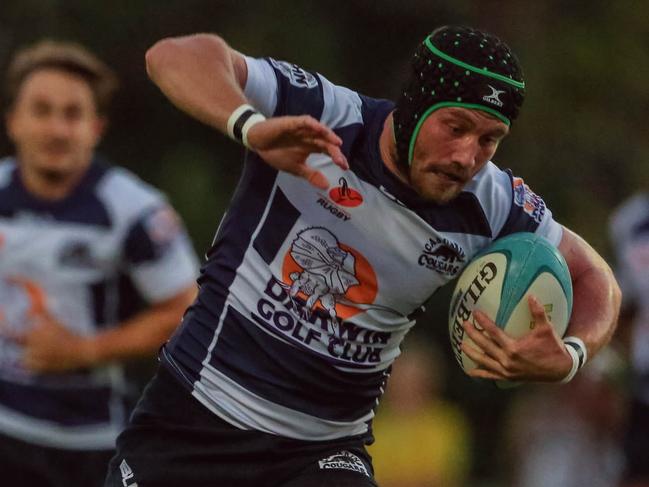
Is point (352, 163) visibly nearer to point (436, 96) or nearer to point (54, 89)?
point (436, 96)

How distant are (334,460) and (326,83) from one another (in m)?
1.27

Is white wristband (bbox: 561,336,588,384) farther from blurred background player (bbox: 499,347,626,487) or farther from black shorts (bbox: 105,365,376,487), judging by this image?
blurred background player (bbox: 499,347,626,487)

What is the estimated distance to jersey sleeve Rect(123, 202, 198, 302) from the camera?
7484 mm

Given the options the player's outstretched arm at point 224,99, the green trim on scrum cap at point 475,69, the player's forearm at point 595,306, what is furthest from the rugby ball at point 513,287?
the player's outstretched arm at point 224,99

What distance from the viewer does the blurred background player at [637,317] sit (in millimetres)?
9234

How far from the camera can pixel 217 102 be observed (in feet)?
16.9

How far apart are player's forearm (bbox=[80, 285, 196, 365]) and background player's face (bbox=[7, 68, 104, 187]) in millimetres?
731

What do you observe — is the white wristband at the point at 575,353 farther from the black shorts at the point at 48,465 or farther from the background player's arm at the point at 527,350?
the black shorts at the point at 48,465

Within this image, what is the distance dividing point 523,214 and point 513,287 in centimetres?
41

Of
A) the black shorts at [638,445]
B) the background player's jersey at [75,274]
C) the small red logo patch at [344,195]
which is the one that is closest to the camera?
the small red logo patch at [344,195]

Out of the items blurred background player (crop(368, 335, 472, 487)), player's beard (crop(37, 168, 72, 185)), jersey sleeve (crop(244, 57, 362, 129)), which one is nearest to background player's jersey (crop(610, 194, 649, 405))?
blurred background player (crop(368, 335, 472, 487))

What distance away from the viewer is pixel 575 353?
5379 mm

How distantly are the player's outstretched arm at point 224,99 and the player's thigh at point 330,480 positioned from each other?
1132 mm

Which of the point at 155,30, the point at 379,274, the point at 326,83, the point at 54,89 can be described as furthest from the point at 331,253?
the point at 155,30
